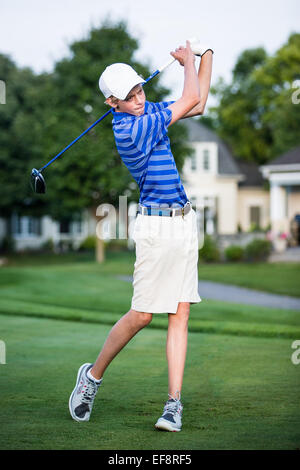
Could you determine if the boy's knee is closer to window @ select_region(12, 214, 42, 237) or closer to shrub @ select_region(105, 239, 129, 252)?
shrub @ select_region(105, 239, 129, 252)

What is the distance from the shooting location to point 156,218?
3723 mm

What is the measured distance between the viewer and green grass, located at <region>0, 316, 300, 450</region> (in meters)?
3.10

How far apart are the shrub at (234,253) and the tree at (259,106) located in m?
19.4

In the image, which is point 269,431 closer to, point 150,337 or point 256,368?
point 256,368

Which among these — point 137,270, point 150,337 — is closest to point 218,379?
point 137,270

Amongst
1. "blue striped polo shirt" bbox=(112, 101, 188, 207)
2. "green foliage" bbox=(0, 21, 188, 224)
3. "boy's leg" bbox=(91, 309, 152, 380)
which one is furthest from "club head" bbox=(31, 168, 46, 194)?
"green foliage" bbox=(0, 21, 188, 224)

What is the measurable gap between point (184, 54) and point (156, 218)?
2.93ft

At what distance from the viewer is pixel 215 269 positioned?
2155 cm

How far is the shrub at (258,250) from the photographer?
24547mm

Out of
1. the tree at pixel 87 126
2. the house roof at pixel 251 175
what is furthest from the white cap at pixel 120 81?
the house roof at pixel 251 175

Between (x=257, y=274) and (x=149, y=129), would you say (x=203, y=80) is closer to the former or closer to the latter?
(x=149, y=129)

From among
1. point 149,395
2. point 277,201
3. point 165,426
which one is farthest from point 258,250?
point 165,426

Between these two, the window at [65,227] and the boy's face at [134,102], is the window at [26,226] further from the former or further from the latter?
the boy's face at [134,102]
